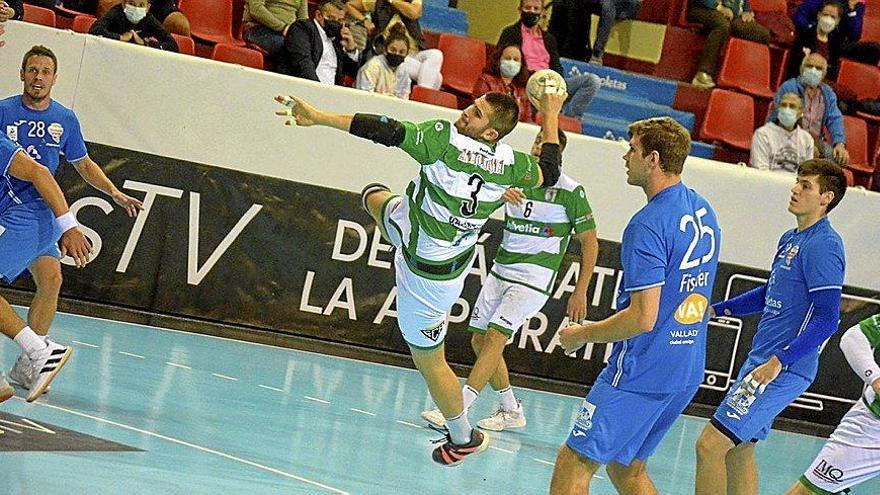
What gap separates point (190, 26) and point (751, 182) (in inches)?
227

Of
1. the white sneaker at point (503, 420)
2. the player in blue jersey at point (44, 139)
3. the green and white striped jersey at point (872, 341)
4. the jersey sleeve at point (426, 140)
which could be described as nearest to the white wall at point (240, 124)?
the player in blue jersey at point (44, 139)

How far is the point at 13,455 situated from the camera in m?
6.58

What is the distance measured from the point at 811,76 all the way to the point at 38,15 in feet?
26.6

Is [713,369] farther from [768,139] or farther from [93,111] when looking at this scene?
[93,111]

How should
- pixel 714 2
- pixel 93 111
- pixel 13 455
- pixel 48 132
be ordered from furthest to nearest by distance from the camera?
pixel 714 2 < pixel 93 111 < pixel 48 132 < pixel 13 455

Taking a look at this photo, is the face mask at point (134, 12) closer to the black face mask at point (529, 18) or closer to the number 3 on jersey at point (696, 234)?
the black face mask at point (529, 18)

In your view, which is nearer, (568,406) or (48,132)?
(48,132)

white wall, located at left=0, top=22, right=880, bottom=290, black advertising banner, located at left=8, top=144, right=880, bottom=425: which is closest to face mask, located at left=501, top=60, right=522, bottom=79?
white wall, located at left=0, top=22, right=880, bottom=290

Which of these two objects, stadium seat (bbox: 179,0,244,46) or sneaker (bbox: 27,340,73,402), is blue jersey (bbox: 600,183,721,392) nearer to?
sneaker (bbox: 27,340,73,402)

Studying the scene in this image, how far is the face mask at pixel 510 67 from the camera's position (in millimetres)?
13789

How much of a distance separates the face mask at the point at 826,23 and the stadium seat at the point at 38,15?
914 centimetres

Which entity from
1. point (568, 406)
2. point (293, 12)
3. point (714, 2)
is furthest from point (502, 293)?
point (714, 2)

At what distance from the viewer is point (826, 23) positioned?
16.5 meters

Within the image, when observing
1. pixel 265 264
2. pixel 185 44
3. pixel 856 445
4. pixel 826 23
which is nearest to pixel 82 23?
pixel 185 44
